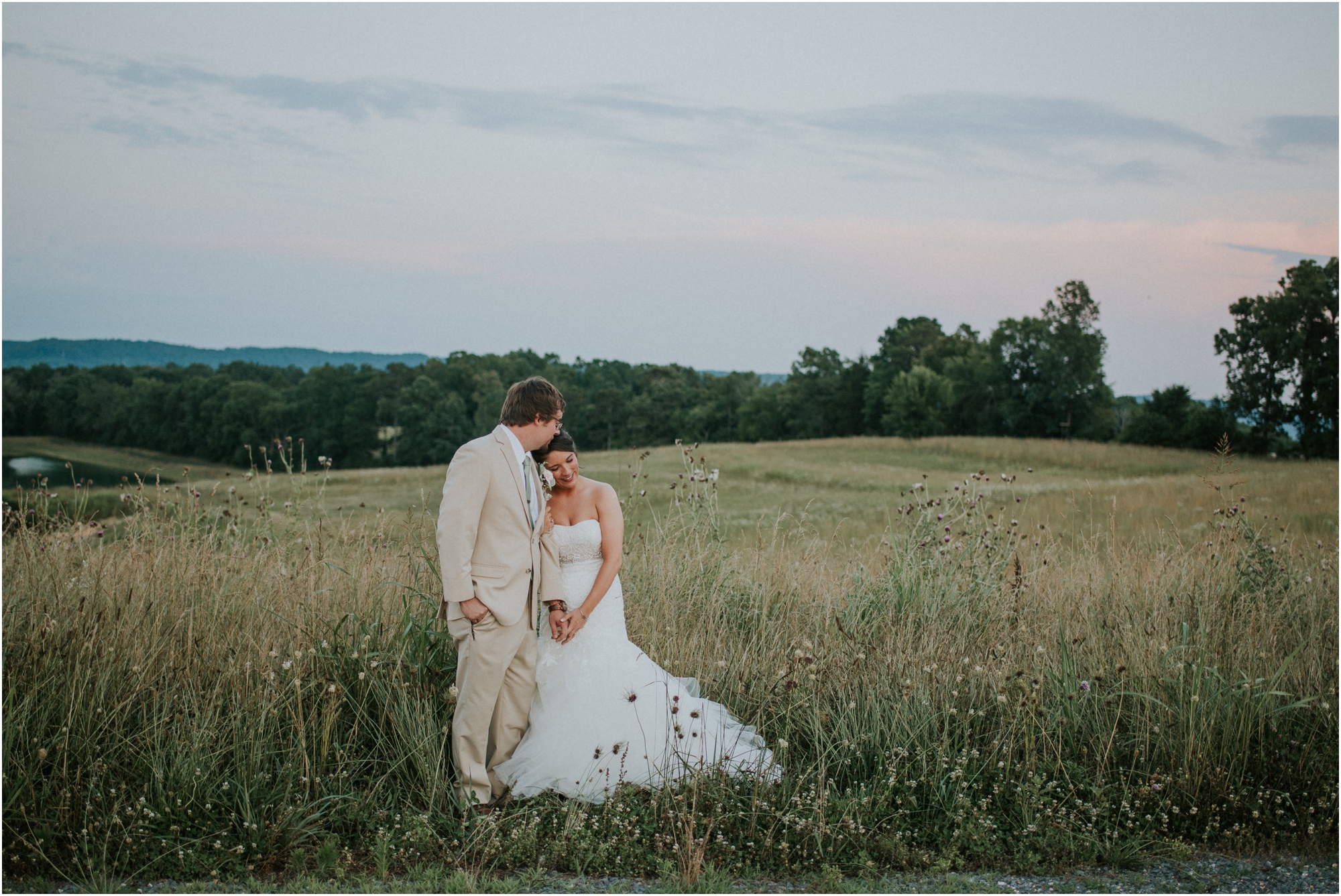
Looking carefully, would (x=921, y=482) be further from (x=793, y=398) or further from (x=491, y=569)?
(x=793, y=398)

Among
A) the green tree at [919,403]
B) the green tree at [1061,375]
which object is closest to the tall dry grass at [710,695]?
the green tree at [1061,375]

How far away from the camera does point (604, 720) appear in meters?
4.57

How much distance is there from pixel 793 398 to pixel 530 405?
95435mm

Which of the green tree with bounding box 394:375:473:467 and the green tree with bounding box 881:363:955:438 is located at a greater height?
the green tree with bounding box 881:363:955:438

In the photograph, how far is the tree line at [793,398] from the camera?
4938 centimetres

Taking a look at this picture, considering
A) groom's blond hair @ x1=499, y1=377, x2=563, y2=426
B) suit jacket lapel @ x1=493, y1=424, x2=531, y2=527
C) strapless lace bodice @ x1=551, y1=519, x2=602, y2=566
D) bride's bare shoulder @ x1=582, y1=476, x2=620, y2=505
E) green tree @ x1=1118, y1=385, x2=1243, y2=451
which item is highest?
green tree @ x1=1118, y1=385, x2=1243, y2=451

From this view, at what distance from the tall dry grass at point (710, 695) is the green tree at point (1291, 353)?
5252 centimetres

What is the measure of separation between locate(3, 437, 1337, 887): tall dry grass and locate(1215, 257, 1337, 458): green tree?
5252 centimetres

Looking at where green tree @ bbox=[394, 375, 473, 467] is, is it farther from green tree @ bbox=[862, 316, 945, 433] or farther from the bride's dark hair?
the bride's dark hair

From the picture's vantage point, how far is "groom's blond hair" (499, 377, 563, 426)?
4328 mm

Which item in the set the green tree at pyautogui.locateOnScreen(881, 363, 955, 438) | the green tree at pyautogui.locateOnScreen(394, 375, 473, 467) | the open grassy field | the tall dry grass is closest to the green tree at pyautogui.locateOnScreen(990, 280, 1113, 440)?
the green tree at pyautogui.locateOnScreen(881, 363, 955, 438)

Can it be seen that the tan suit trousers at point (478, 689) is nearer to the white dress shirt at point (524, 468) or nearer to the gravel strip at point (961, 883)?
the white dress shirt at point (524, 468)

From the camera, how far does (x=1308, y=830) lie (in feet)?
13.9

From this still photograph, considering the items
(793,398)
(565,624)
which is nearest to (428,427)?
(793,398)
